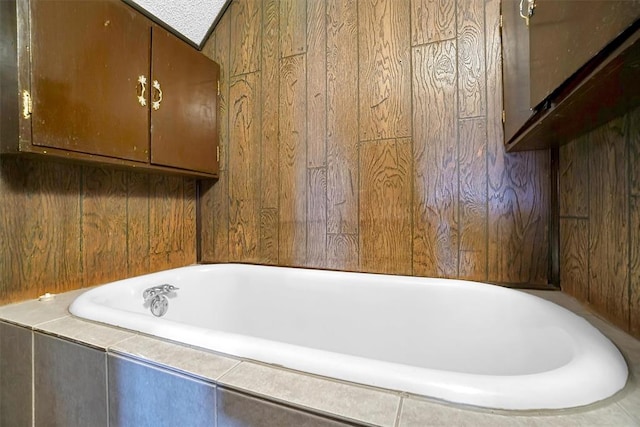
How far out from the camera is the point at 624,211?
65 cm

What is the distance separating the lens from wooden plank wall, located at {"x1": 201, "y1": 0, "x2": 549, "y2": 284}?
1.05 meters

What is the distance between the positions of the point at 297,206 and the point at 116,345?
875mm

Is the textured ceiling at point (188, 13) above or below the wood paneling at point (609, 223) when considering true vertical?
above

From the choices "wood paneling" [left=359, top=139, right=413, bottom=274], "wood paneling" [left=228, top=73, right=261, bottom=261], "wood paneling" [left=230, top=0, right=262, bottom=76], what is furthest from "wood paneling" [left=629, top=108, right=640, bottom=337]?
"wood paneling" [left=230, top=0, right=262, bottom=76]

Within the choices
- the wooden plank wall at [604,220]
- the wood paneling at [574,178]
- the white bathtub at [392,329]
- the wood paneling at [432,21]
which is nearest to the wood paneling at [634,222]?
the wooden plank wall at [604,220]

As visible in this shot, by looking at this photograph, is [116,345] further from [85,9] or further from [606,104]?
[606,104]

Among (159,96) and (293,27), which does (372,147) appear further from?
(159,96)

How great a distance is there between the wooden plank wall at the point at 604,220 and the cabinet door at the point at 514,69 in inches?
8.0

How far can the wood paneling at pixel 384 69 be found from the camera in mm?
1156

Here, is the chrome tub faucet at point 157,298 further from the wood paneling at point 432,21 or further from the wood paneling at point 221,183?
the wood paneling at point 432,21

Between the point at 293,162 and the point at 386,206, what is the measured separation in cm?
50

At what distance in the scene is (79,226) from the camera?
1.05 metres

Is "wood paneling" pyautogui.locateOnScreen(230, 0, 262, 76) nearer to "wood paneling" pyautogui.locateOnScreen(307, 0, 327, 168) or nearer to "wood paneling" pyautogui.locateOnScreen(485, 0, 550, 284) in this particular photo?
"wood paneling" pyautogui.locateOnScreen(307, 0, 327, 168)

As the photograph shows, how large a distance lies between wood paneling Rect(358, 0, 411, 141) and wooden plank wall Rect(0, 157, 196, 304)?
107 cm
